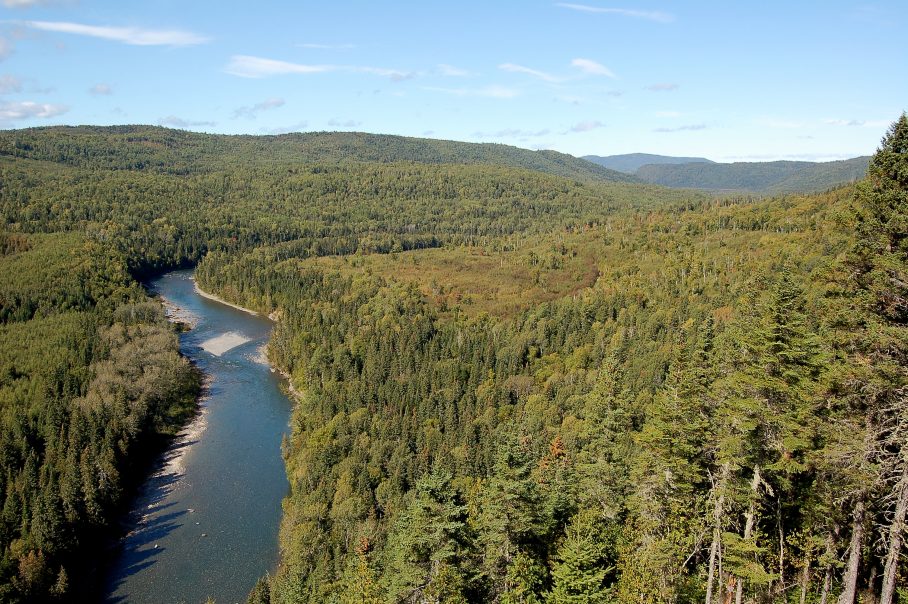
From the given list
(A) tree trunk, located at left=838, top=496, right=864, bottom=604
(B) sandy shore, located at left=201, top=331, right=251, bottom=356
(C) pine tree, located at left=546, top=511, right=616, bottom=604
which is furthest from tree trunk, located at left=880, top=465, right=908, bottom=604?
(B) sandy shore, located at left=201, top=331, right=251, bottom=356

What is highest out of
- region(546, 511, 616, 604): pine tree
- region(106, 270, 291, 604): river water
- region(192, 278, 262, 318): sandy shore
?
region(546, 511, 616, 604): pine tree

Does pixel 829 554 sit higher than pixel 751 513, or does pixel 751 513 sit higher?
pixel 751 513

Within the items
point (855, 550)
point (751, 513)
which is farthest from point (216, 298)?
point (855, 550)

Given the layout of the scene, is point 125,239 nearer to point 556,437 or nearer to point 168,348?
point 168,348

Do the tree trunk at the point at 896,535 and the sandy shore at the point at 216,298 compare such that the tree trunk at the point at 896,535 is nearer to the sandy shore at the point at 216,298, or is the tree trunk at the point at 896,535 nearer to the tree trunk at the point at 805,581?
the tree trunk at the point at 805,581

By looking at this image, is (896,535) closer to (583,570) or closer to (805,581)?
(805,581)

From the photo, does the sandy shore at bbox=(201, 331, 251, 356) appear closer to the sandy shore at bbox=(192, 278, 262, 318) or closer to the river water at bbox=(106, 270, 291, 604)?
the river water at bbox=(106, 270, 291, 604)

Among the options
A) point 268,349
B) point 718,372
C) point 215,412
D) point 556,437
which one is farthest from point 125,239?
point 718,372
